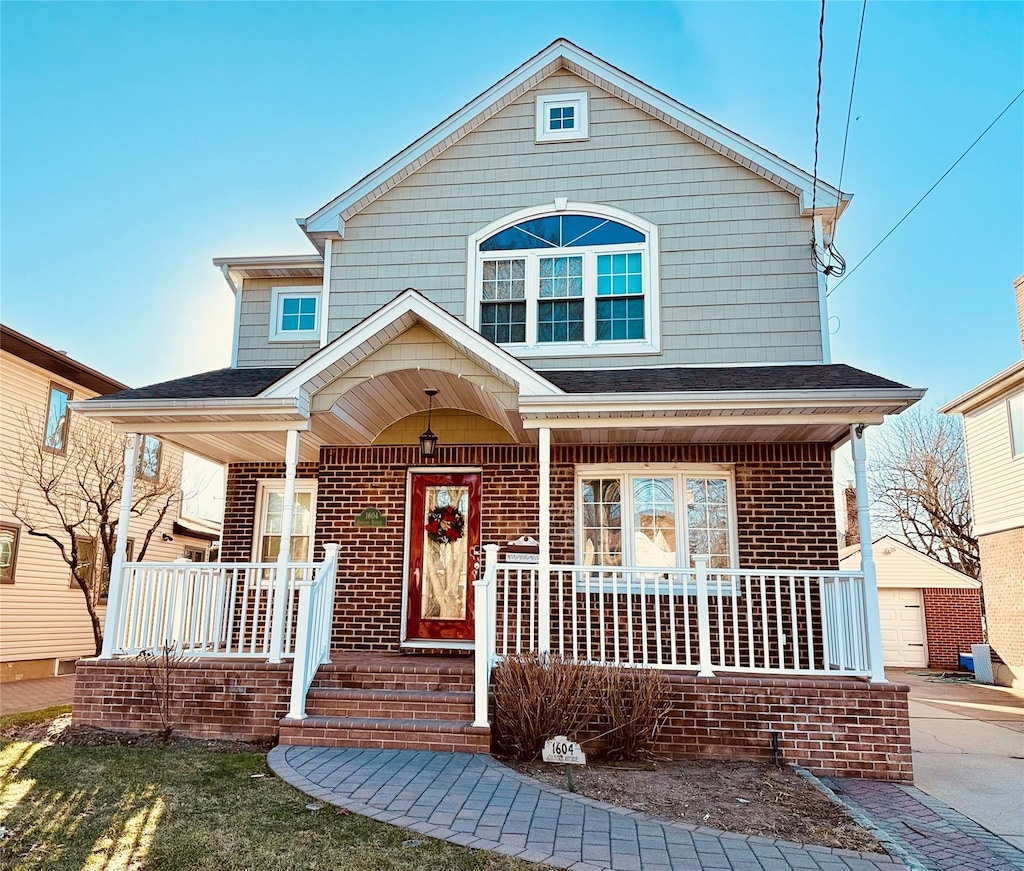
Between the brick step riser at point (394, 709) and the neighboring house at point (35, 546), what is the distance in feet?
33.0

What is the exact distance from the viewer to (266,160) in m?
14.3

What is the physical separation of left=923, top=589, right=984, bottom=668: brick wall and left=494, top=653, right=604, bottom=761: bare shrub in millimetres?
17596

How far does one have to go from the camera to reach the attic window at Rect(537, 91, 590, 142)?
9875 millimetres

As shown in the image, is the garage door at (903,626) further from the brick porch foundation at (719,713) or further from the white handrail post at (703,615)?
the white handrail post at (703,615)

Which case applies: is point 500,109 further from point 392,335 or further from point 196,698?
point 196,698

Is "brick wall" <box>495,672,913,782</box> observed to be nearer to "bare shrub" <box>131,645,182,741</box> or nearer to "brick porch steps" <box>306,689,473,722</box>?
"brick porch steps" <box>306,689,473,722</box>

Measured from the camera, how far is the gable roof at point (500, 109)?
959cm

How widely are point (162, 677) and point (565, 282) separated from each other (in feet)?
21.3

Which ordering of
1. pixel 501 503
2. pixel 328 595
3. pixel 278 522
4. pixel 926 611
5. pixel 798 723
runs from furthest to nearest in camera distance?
1. pixel 926 611
2. pixel 278 522
3. pixel 501 503
4. pixel 328 595
5. pixel 798 723

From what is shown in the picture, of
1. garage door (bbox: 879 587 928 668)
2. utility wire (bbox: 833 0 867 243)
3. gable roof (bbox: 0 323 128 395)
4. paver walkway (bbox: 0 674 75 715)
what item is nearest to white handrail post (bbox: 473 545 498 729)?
utility wire (bbox: 833 0 867 243)

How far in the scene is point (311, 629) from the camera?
701 cm

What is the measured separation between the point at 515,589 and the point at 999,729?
695cm

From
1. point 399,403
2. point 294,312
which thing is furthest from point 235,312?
point 399,403

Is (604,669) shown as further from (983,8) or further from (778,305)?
(983,8)
